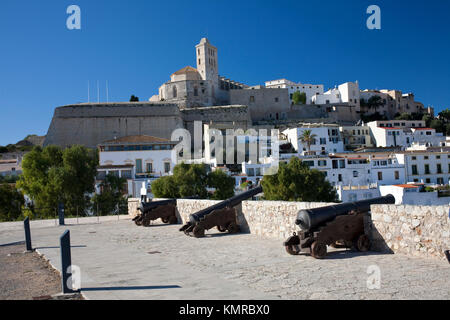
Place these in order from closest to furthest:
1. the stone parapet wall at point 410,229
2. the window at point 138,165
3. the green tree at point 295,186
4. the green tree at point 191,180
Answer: the stone parapet wall at point 410,229, the green tree at point 295,186, the green tree at point 191,180, the window at point 138,165

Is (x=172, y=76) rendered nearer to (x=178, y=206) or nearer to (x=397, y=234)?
(x=178, y=206)

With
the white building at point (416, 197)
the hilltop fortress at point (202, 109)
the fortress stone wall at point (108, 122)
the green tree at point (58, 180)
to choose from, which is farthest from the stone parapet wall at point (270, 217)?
the fortress stone wall at point (108, 122)

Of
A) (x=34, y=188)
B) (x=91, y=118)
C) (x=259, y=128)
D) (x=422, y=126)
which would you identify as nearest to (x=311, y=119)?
(x=259, y=128)

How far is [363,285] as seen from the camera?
4211 millimetres

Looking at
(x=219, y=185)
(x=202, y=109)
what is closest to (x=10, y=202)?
(x=219, y=185)

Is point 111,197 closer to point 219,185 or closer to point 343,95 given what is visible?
point 219,185

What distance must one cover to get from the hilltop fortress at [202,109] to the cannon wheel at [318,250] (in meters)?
51.2

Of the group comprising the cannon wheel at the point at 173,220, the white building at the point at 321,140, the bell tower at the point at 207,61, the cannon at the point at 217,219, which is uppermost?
the bell tower at the point at 207,61

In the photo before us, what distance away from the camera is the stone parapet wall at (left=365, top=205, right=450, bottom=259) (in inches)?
199

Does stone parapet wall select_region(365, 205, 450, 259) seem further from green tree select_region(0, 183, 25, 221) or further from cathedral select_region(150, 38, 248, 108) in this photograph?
cathedral select_region(150, 38, 248, 108)

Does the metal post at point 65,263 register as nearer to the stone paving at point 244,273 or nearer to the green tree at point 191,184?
the stone paving at point 244,273

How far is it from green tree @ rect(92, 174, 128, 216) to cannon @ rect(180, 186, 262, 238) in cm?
1959

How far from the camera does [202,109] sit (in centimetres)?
6234

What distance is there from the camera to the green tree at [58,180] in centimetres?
2762
